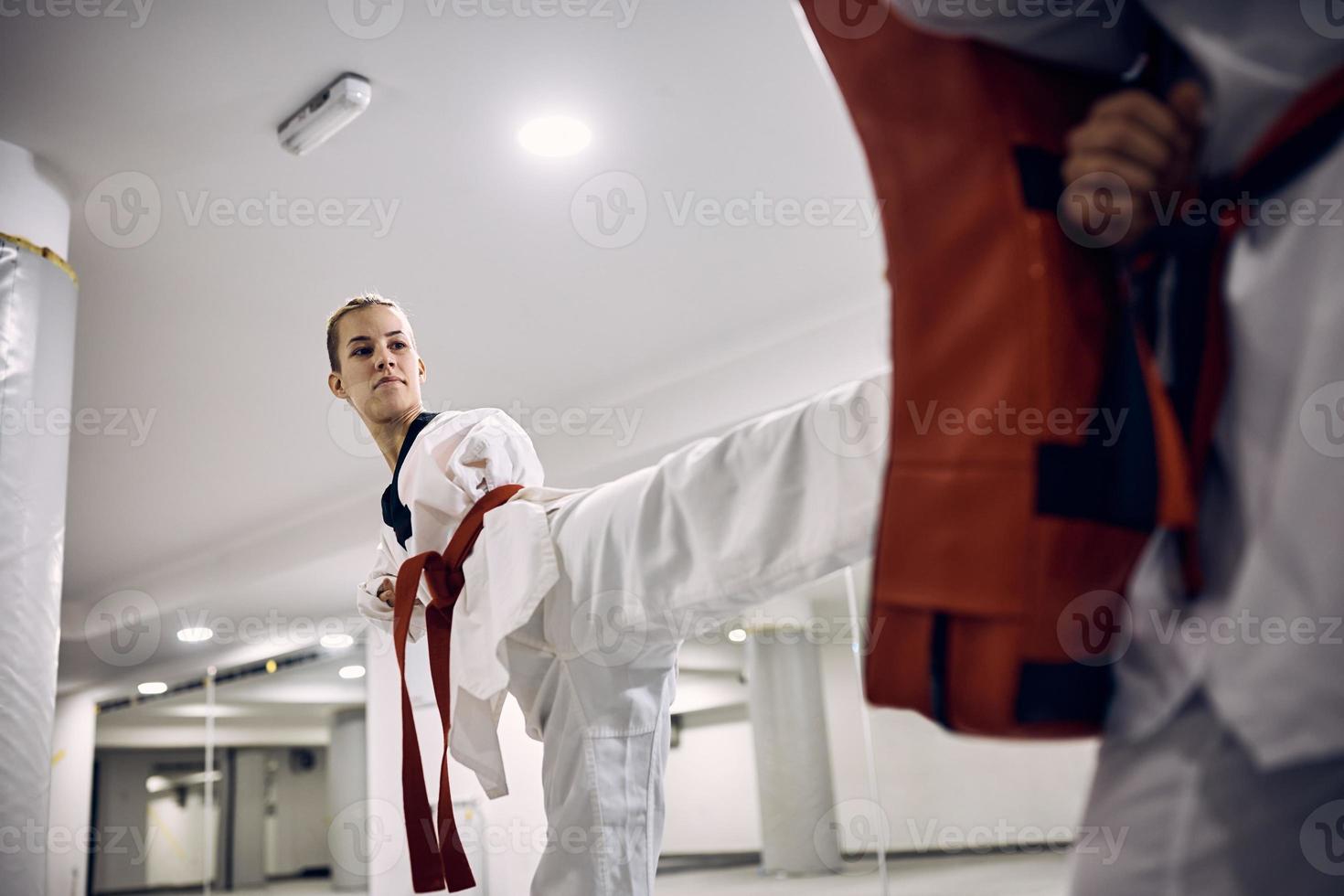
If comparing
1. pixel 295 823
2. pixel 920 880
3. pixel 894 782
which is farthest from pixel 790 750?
pixel 295 823

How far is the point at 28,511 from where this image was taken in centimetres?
219

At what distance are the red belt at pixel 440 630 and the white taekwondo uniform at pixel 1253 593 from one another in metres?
0.92

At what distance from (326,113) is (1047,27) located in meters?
2.14

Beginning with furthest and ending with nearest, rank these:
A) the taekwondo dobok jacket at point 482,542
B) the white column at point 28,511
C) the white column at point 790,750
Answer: the white column at point 790,750
the white column at point 28,511
the taekwondo dobok jacket at point 482,542

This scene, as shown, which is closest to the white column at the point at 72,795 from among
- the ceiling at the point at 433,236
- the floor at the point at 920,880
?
the ceiling at the point at 433,236

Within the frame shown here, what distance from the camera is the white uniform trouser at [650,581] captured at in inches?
35.8

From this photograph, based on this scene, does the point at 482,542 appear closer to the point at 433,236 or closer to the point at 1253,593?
the point at 1253,593

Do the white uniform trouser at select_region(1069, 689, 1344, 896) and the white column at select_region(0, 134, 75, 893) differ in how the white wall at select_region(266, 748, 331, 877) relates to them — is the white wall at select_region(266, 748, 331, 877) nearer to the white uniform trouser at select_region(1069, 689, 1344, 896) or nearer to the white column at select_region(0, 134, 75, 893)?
the white column at select_region(0, 134, 75, 893)

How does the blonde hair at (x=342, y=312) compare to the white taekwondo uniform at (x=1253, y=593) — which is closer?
the white taekwondo uniform at (x=1253, y=593)

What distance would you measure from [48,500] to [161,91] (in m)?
0.95

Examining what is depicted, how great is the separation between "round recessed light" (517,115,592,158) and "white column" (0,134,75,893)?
45.9 inches

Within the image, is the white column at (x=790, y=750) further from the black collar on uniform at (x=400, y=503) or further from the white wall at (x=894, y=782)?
the black collar on uniform at (x=400, y=503)

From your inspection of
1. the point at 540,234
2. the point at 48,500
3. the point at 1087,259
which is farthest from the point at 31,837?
the point at 1087,259

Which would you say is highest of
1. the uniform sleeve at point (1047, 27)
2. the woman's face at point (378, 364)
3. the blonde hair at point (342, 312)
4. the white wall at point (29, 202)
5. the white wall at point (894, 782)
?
the white wall at point (29, 202)
